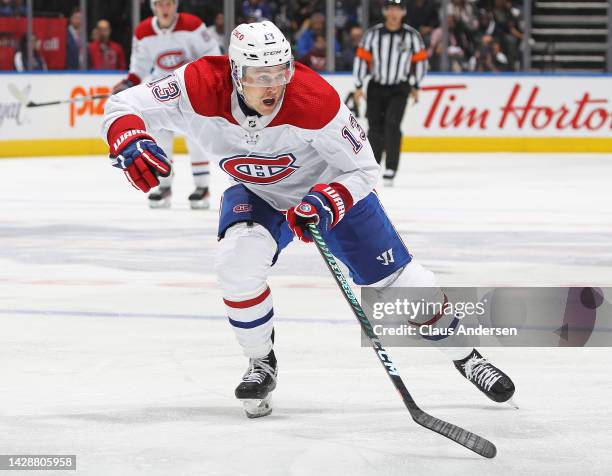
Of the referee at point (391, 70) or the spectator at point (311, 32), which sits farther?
the spectator at point (311, 32)

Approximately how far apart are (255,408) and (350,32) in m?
11.0

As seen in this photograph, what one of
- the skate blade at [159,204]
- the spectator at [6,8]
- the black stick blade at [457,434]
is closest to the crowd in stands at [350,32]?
the spectator at [6,8]

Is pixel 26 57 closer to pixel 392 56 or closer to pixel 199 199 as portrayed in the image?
pixel 392 56

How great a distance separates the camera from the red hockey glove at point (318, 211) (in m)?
3.33

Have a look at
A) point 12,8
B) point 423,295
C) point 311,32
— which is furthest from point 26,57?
point 423,295

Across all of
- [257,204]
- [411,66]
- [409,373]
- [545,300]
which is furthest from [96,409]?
[411,66]

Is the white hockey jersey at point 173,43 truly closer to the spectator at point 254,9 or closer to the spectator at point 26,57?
the spectator at point 26,57

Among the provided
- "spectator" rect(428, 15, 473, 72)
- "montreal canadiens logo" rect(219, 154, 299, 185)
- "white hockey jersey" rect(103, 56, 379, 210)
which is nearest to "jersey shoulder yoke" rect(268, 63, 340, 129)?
"white hockey jersey" rect(103, 56, 379, 210)

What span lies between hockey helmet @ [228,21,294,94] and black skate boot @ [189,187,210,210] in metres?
5.12

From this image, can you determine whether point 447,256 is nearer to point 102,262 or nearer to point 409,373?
point 102,262

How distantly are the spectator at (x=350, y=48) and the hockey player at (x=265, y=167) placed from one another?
410 inches

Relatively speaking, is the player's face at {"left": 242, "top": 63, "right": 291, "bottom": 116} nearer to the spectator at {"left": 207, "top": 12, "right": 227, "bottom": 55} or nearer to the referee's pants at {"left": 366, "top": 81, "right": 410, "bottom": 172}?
the referee's pants at {"left": 366, "top": 81, "right": 410, "bottom": 172}

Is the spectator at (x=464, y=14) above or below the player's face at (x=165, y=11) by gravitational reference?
below

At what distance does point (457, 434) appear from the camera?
3.06m
